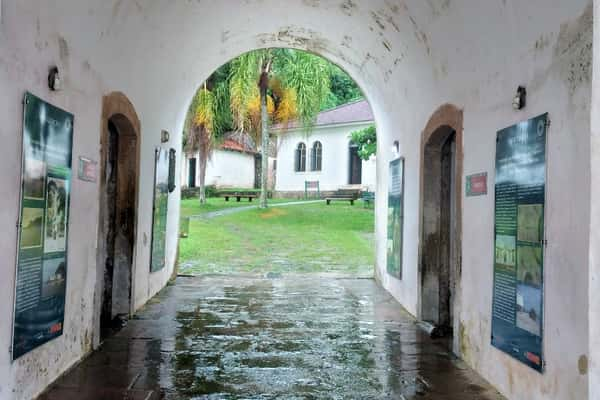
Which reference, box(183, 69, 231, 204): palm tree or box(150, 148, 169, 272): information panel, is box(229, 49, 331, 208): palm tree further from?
box(150, 148, 169, 272): information panel

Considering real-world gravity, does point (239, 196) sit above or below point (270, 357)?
above

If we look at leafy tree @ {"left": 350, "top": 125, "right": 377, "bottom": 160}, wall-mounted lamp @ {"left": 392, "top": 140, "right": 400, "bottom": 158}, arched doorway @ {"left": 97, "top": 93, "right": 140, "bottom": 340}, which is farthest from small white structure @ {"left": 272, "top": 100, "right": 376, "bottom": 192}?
arched doorway @ {"left": 97, "top": 93, "right": 140, "bottom": 340}

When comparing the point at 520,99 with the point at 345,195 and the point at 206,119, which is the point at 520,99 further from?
the point at 345,195

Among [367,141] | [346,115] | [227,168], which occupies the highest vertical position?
[346,115]

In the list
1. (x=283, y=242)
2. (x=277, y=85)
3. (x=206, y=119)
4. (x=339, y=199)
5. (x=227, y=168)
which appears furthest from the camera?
(x=227, y=168)

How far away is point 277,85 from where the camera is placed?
24.8 metres

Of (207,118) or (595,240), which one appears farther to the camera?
(207,118)

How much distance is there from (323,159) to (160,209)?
26232 mm

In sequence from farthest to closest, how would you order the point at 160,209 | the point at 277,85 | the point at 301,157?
the point at 301,157
the point at 277,85
the point at 160,209

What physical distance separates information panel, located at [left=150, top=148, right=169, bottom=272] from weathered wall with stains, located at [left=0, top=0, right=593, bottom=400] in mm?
289

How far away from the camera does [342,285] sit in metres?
9.96

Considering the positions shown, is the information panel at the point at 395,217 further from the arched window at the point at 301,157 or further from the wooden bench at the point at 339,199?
the arched window at the point at 301,157

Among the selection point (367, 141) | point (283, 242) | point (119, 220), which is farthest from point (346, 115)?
point (119, 220)

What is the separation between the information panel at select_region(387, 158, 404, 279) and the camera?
318 inches
